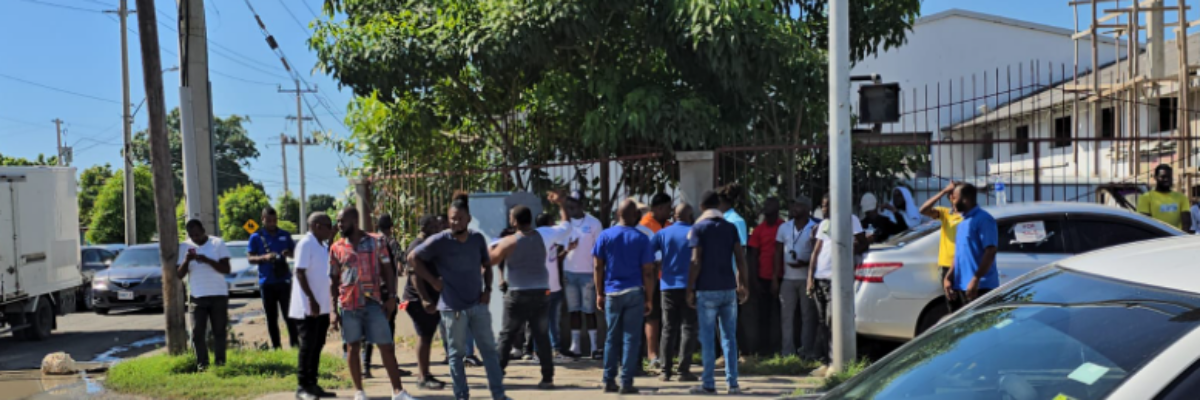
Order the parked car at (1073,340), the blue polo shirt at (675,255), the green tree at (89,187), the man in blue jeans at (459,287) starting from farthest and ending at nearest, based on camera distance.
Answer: the green tree at (89,187)
the blue polo shirt at (675,255)
the man in blue jeans at (459,287)
the parked car at (1073,340)

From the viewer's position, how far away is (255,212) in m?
49.3

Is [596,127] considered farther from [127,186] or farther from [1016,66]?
[1016,66]

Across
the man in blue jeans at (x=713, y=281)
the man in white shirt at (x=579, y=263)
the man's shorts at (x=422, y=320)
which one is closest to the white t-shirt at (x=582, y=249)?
the man in white shirt at (x=579, y=263)

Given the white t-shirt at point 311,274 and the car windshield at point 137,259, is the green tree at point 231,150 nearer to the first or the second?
the car windshield at point 137,259

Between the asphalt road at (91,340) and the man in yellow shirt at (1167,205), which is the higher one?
the man in yellow shirt at (1167,205)

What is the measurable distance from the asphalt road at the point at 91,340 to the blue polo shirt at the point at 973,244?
1018cm

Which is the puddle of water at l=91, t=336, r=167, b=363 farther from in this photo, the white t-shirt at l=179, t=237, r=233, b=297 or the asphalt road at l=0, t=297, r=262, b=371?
the white t-shirt at l=179, t=237, r=233, b=297

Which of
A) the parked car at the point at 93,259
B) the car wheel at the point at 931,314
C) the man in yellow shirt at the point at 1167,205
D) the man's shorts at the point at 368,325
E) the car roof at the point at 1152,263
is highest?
the car roof at the point at 1152,263

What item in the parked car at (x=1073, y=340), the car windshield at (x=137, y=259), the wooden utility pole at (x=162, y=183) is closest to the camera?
the parked car at (x=1073, y=340)

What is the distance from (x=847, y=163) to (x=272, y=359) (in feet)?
19.4

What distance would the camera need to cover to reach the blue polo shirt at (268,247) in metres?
11.0

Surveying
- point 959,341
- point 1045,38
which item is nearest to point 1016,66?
point 1045,38

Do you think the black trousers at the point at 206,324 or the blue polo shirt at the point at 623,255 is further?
the black trousers at the point at 206,324

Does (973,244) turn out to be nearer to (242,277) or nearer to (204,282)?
(204,282)
